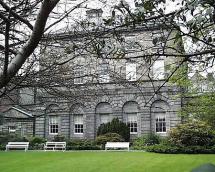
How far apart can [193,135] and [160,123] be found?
8.60m

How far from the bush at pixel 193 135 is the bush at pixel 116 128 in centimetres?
649

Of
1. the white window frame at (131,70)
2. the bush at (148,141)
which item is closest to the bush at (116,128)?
the bush at (148,141)

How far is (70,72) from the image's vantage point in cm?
645

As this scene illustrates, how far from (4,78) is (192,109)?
12819 mm

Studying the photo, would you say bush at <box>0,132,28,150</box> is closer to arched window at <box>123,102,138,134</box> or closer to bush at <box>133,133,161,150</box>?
bush at <box>133,133,161,150</box>

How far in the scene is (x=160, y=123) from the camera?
31.5 m

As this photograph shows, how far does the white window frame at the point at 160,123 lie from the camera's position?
1233 inches

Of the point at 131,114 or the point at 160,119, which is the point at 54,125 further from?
the point at 160,119

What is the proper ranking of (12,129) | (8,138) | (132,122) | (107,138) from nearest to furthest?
(107,138), (8,138), (132,122), (12,129)

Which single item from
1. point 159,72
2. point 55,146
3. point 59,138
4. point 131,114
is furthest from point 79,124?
point 159,72

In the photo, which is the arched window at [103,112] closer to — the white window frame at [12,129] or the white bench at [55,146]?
the white bench at [55,146]

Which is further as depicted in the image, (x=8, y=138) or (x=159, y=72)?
(x=8, y=138)

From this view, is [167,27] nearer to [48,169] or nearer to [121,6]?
[121,6]

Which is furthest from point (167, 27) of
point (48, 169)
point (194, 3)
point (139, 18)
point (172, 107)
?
point (172, 107)
